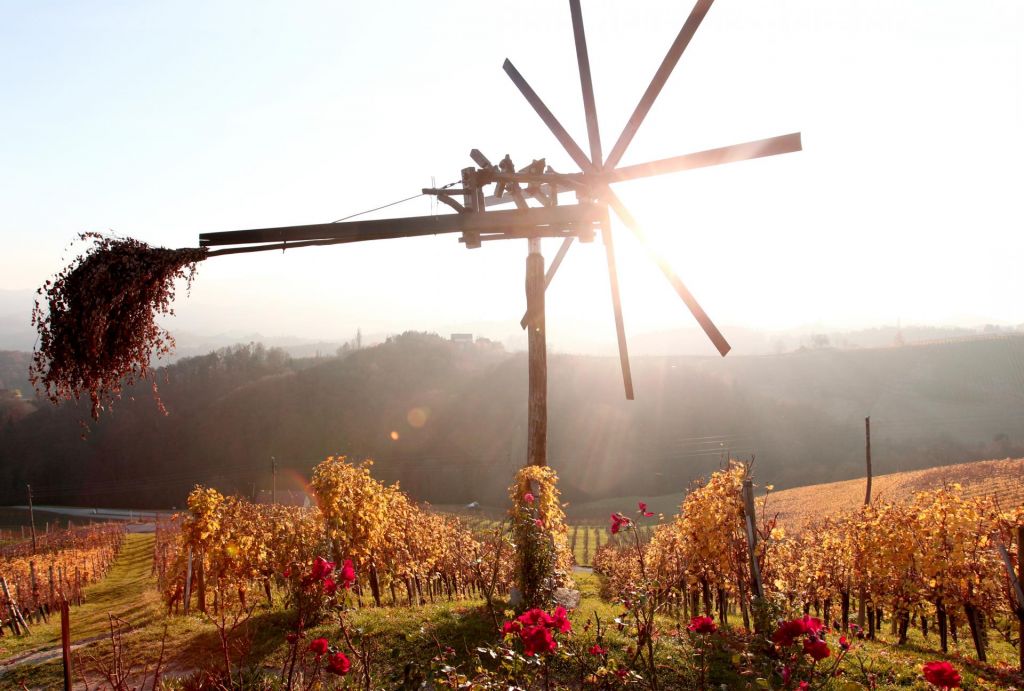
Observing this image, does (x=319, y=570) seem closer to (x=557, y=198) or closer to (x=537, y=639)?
(x=537, y=639)

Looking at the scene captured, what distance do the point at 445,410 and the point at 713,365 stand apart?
46791 millimetres

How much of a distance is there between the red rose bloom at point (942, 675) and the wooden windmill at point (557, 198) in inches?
92.0

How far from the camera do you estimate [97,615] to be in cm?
1691

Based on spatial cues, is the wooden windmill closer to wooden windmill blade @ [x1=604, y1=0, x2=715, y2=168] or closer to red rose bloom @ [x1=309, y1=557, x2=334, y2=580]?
wooden windmill blade @ [x1=604, y1=0, x2=715, y2=168]

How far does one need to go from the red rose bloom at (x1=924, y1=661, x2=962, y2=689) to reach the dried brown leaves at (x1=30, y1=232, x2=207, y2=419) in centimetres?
473

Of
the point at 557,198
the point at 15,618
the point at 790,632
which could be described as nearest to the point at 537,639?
the point at 790,632

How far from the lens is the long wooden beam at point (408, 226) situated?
390cm

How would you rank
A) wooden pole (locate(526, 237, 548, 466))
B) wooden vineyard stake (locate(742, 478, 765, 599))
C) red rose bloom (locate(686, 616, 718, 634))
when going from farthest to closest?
1. wooden vineyard stake (locate(742, 478, 765, 599))
2. wooden pole (locate(526, 237, 548, 466))
3. red rose bloom (locate(686, 616, 718, 634))

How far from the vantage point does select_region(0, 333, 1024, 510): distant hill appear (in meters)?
76.1

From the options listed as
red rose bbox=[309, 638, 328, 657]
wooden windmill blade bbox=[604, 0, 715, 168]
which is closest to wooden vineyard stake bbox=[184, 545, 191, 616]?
red rose bbox=[309, 638, 328, 657]

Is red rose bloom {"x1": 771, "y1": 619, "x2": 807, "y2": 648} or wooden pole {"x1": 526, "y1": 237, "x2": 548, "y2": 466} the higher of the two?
wooden pole {"x1": 526, "y1": 237, "x2": 548, "y2": 466}

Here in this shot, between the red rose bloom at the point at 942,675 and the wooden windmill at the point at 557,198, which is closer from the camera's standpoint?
the red rose bloom at the point at 942,675

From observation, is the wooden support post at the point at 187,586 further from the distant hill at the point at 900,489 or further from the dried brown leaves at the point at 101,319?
the distant hill at the point at 900,489

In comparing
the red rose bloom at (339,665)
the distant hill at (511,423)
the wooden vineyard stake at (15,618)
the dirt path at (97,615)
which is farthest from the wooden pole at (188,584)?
the distant hill at (511,423)
